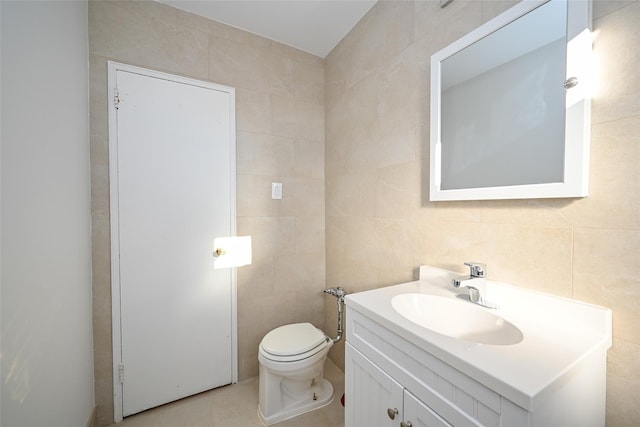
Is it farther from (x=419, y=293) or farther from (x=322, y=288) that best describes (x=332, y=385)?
(x=419, y=293)

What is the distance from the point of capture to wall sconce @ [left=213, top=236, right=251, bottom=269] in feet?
5.35

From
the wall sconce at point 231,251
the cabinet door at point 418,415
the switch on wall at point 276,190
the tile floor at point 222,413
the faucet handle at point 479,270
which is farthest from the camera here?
the switch on wall at point 276,190

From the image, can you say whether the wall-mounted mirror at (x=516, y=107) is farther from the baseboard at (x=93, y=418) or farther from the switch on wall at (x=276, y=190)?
the baseboard at (x=93, y=418)

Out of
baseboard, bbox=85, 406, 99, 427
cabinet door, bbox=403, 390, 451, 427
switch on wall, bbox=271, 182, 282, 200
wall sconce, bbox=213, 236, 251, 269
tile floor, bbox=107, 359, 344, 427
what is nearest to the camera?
cabinet door, bbox=403, 390, 451, 427

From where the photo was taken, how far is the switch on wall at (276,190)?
1812 millimetres

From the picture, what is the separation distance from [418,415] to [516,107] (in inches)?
40.1

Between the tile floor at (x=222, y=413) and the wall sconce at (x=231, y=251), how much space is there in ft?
2.68

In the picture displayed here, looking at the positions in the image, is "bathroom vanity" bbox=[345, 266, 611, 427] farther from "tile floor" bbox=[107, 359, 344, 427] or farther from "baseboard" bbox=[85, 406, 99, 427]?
"baseboard" bbox=[85, 406, 99, 427]

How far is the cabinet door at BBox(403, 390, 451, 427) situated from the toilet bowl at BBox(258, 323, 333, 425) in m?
0.76

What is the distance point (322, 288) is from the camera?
2.03 m

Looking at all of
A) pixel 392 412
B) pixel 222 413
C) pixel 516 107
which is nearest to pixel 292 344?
pixel 222 413

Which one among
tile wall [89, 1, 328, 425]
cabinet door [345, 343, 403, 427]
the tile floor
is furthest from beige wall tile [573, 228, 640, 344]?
tile wall [89, 1, 328, 425]

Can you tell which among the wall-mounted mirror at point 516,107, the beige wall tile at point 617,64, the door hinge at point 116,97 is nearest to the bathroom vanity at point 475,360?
the wall-mounted mirror at point 516,107

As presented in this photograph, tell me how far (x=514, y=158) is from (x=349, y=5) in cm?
133
